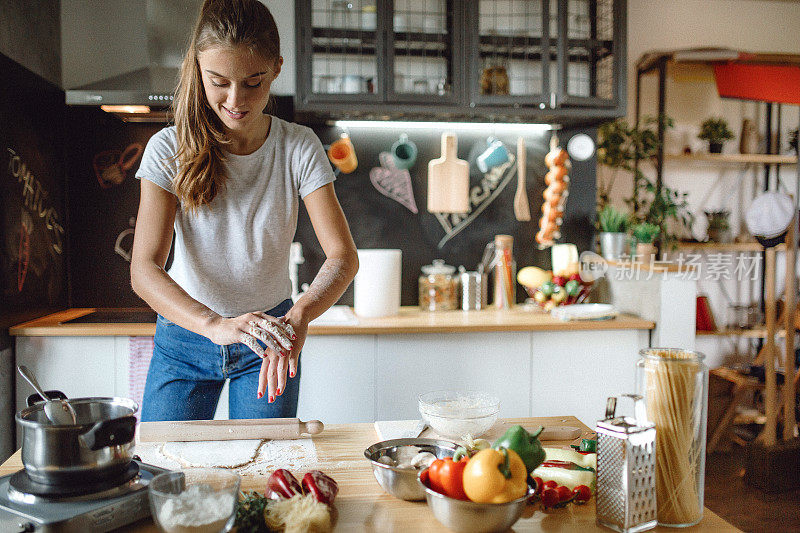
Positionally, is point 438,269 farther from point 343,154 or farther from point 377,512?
point 377,512

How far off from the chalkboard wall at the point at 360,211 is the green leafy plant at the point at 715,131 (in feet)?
2.42

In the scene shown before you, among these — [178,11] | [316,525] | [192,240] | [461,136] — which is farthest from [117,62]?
[316,525]

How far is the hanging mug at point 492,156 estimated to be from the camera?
314 cm

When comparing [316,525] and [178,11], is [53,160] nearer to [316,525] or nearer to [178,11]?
[178,11]

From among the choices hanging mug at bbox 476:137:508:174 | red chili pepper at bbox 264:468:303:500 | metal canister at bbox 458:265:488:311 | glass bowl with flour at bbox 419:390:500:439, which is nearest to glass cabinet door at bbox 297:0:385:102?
hanging mug at bbox 476:137:508:174

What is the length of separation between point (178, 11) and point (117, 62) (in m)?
0.44

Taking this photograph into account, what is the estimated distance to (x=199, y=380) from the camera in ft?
5.13

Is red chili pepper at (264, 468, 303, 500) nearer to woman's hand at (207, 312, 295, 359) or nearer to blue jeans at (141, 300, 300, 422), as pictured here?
woman's hand at (207, 312, 295, 359)

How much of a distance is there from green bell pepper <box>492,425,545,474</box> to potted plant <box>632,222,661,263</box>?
84.3 inches

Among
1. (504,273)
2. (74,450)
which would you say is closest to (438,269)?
(504,273)

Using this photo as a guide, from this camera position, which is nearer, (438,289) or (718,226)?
(438,289)

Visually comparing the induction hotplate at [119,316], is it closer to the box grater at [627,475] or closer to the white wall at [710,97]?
the box grater at [627,475]

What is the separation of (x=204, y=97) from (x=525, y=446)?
39.0 inches

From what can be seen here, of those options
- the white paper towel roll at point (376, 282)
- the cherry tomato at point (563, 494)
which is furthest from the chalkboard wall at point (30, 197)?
the cherry tomato at point (563, 494)
